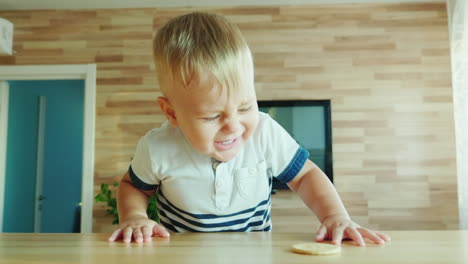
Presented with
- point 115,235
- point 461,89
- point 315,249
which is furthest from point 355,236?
point 461,89

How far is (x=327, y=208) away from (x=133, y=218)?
1.34ft

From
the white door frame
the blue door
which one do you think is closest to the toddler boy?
the white door frame

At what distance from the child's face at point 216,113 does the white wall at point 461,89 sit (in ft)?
11.2

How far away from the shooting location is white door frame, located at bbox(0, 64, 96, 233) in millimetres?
4148

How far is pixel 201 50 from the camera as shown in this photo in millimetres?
758

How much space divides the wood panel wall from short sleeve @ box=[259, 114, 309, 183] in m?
3.16

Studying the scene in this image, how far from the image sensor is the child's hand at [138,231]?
68cm

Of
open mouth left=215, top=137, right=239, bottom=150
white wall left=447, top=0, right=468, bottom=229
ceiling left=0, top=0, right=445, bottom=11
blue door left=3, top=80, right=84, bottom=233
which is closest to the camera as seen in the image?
open mouth left=215, top=137, right=239, bottom=150

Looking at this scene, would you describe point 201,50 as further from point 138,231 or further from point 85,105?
point 85,105

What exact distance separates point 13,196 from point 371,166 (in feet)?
14.0

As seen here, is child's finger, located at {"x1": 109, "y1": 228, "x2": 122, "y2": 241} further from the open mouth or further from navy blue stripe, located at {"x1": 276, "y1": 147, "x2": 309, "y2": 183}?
navy blue stripe, located at {"x1": 276, "y1": 147, "x2": 309, "y2": 183}

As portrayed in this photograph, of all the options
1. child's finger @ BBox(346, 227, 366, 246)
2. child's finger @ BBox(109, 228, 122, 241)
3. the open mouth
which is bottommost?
child's finger @ BBox(109, 228, 122, 241)

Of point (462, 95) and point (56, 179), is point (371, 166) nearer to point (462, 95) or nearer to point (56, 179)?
point (462, 95)

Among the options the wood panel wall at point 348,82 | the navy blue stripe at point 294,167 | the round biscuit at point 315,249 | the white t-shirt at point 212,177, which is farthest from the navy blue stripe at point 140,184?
the wood panel wall at point 348,82
